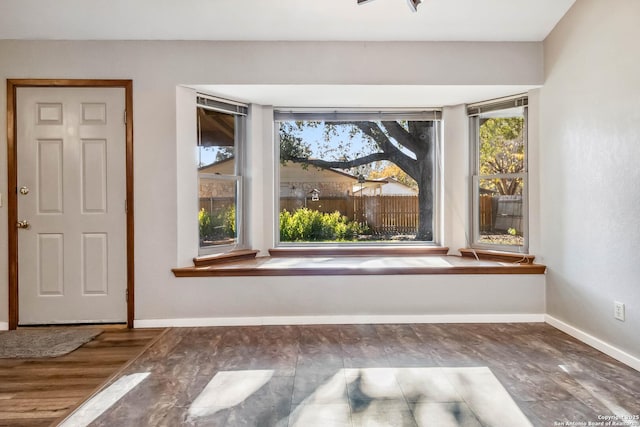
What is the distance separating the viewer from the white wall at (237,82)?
3.23m

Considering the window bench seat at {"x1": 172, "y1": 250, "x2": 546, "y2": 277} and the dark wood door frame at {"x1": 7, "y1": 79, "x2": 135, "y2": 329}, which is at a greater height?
the dark wood door frame at {"x1": 7, "y1": 79, "x2": 135, "y2": 329}

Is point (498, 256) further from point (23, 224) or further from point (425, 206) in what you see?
point (23, 224)

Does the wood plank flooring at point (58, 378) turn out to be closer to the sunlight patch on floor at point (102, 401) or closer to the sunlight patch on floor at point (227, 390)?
the sunlight patch on floor at point (102, 401)

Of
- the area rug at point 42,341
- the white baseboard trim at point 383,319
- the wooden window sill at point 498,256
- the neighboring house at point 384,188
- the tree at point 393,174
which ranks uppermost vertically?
the tree at point 393,174

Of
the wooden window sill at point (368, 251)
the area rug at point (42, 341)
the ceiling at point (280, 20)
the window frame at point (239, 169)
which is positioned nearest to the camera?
the area rug at point (42, 341)

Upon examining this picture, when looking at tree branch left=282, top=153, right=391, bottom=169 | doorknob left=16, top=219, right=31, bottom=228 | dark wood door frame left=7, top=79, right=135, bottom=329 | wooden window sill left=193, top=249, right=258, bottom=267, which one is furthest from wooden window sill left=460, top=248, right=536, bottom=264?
doorknob left=16, top=219, right=31, bottom=228

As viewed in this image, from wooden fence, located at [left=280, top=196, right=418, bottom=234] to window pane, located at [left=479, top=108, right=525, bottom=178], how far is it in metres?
0.80

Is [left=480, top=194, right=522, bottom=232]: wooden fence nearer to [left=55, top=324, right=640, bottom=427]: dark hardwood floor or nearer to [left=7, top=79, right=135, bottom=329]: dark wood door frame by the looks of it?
[left=55, top=324, right=640, bottom=427]: dark hardwood floor

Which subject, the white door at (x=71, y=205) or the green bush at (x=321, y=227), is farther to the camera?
the green bush at (x=321, y=227)

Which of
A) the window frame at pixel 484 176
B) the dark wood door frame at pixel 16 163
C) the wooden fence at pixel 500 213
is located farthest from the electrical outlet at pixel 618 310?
the dark wood door frame at pixel 16 163

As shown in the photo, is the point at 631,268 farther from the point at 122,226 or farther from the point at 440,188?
the point at 122,226

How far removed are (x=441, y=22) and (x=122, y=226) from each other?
2999mm

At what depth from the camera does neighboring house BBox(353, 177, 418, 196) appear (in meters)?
4.05

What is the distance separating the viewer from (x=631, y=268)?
97.2 inches
